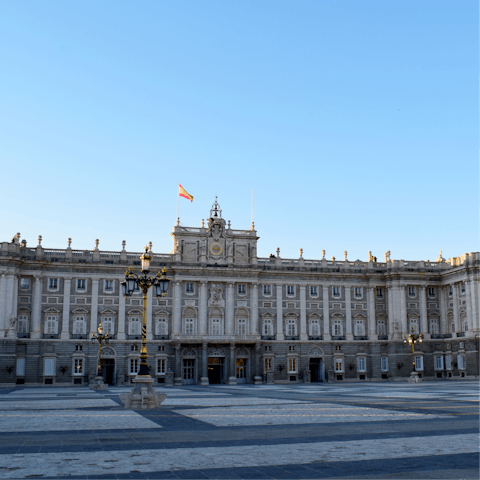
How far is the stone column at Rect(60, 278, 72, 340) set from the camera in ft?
213

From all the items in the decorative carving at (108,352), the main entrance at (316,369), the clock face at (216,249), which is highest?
the clock face at (216,249)

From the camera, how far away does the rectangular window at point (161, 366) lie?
218 ft

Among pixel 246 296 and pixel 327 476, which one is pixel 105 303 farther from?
pixel 327 476

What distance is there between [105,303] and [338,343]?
28.9m

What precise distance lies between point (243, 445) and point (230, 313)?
5447cm

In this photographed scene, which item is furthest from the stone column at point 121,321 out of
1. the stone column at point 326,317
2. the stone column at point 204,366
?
the stone column at point 326,317

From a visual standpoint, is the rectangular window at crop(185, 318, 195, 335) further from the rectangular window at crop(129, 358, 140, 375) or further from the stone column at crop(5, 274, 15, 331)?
the stone column at crop(5, 274, 15, 331)

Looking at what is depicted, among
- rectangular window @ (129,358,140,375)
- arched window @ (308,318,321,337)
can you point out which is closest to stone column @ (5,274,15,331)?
rectangular window @ (129,358,140,375)

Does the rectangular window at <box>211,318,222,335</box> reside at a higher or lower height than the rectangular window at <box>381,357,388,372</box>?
higher

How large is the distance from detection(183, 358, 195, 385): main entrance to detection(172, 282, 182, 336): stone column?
3.65 m

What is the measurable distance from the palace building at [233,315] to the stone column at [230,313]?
0.12 meters

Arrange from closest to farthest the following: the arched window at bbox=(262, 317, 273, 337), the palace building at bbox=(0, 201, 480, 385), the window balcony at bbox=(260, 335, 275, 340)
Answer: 1. the palace building at bbox=(0, 201, 480, 385)
2. the window balcony at bbox=(260, 335, 275, 340)
3. the arched window at bbox=(262, 317, 273, 337)

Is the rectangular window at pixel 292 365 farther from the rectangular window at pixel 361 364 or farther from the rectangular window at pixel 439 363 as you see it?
the rectangular window at pixel 439 363

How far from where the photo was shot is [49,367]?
63.9m
